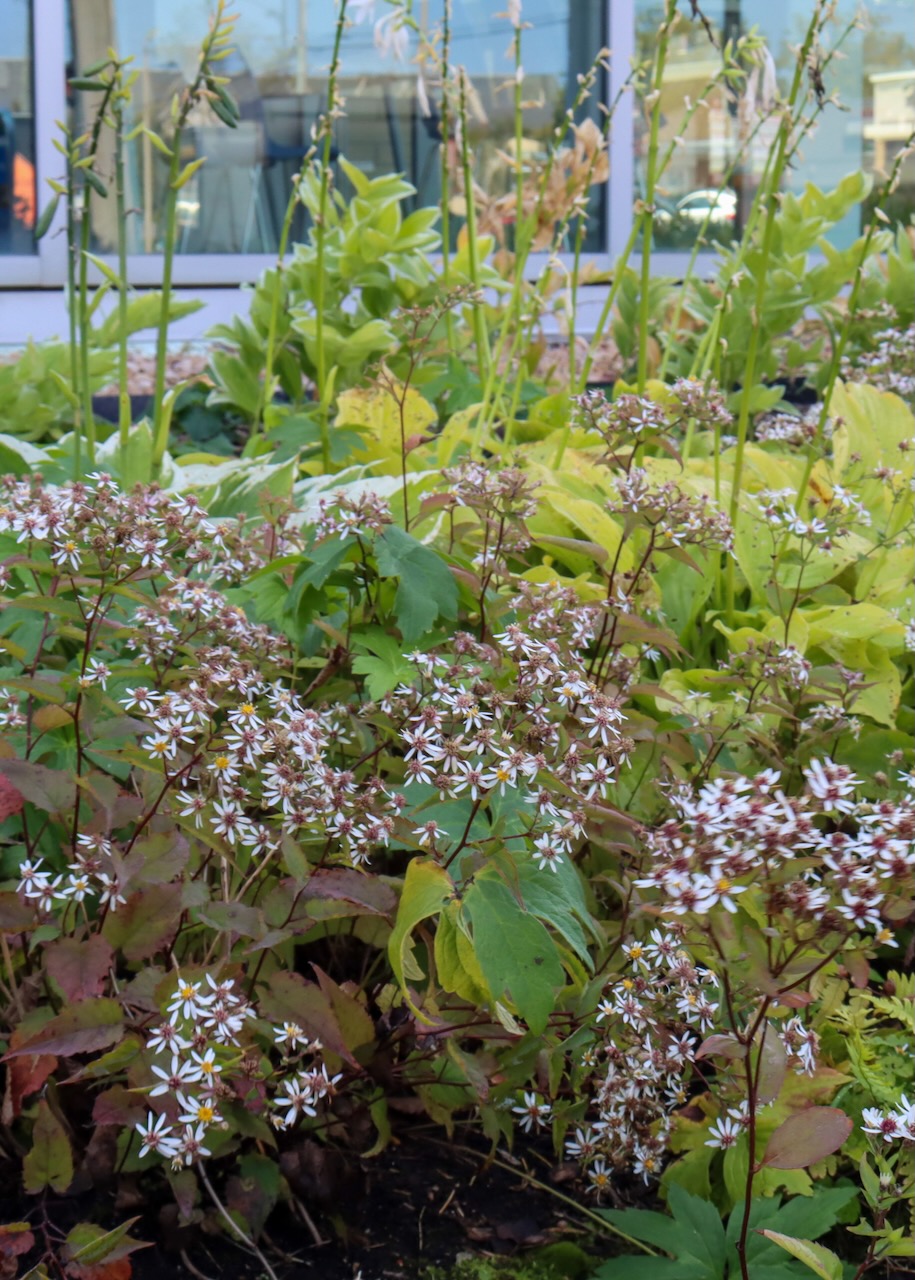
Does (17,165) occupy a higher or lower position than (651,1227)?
higher

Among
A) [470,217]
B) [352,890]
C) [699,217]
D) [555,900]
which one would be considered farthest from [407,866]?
[699,217]

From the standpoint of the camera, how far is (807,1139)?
102 cm

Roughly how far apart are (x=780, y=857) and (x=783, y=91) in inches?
257

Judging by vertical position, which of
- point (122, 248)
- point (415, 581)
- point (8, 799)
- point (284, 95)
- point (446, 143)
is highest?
point (284, 95)

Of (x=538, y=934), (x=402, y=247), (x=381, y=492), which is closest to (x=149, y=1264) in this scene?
(x=538, y=934)

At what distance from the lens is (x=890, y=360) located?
3.10 m

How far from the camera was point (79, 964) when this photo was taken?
3.62 feet

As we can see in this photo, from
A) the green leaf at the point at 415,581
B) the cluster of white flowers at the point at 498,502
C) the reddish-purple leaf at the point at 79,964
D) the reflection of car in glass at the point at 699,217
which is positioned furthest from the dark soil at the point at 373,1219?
the reflection of car in glass at the point at 699,217

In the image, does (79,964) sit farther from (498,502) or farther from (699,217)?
(699,217)

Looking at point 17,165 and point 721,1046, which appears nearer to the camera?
point 721,1046

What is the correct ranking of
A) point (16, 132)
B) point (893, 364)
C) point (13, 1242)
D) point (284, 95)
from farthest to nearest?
point (284, 95), point (16, 132), point (893, 364), point (13, 1242)

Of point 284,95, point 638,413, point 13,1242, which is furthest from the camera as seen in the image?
point 284,95

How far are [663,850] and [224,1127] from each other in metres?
0.43

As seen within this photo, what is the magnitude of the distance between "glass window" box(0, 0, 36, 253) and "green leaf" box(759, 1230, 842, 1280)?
234 inches
